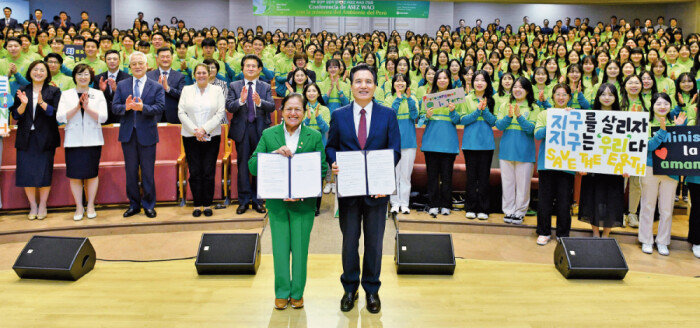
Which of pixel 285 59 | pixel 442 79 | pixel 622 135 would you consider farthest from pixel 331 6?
pixel 622 135

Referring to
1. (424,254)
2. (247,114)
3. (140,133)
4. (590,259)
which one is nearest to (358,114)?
(424,254)

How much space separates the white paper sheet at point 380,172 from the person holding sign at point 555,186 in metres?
2.09

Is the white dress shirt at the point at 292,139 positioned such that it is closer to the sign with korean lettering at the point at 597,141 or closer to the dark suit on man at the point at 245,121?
the dark suit on man at the point at 245,121

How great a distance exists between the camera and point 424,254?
11.0 ft

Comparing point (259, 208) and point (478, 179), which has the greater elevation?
point (478, 179)

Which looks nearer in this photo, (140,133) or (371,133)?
(371,133)

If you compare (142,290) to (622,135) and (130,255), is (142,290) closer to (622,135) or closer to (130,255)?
(130,255)

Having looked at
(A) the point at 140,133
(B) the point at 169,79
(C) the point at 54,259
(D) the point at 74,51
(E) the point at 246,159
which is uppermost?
(D) the point at 74,51

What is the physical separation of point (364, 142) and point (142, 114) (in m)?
2.69

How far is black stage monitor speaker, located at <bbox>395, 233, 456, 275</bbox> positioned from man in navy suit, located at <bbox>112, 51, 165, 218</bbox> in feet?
8.17

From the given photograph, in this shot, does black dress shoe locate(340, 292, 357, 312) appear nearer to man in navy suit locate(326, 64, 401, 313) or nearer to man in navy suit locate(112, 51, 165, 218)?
man in navy suit locate(326, 64, 401, 313)

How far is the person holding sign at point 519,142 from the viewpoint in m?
4.32

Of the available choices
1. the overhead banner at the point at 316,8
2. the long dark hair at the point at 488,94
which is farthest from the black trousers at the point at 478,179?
the overhead banner at the point at 316,8

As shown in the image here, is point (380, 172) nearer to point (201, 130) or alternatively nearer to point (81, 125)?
point (201, 130)
